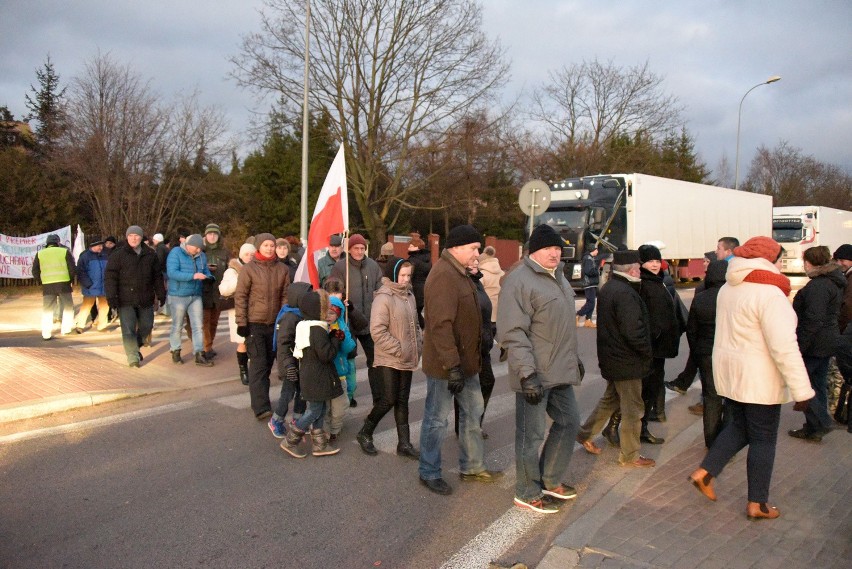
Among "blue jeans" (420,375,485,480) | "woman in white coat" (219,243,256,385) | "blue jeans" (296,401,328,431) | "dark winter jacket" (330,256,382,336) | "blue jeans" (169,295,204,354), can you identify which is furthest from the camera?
"blue jeans" (169,295,204,354)

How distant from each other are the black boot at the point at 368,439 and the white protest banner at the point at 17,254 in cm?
1485

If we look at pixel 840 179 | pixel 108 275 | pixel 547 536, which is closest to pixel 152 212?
pixel 108 275

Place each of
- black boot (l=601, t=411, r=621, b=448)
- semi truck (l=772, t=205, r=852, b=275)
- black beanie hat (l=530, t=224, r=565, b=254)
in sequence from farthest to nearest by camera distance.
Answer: semi truck (l=772, t=205, r=852, b=275) < black boot (l=601, t=411, r=621, b=448) < black beanie hat (l=530, t=224, r=565, b=254)

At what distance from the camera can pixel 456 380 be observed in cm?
452

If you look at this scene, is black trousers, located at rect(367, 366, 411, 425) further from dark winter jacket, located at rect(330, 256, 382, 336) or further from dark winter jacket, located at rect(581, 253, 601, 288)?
dark winter jacket, located at rect(581, 253, 601, 288)

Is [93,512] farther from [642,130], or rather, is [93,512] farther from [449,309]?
[642,130]

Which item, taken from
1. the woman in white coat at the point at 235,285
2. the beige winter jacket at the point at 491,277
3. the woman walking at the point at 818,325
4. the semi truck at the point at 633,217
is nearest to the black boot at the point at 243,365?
the woman in white coat at the point at 235,285

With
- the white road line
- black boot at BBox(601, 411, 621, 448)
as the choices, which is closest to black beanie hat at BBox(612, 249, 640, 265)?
black boot at BBox(601, 411, 621, 448)

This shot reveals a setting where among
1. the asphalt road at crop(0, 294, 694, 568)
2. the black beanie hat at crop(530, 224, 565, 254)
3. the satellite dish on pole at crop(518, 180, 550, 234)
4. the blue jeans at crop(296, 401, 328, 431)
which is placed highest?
the satellite dish on pole at crop(518, 180, 550, 234)

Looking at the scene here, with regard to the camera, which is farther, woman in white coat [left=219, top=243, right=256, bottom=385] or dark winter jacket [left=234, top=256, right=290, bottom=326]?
woman in white coat [left=219, top=243, right=256, bottom=385]

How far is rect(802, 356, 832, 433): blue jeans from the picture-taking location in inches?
235

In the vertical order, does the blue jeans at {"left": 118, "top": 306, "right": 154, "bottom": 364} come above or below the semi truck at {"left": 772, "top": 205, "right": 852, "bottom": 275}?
below

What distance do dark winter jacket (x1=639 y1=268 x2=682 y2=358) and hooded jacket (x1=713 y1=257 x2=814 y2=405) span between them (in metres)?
1.39

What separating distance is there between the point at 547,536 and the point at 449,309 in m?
1.64
